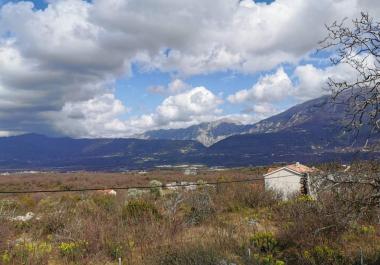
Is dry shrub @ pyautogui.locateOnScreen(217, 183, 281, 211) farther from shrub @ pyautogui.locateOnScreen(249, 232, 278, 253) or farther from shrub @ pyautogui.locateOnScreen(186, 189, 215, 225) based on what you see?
shrub @ pyautogui.locateOnScreen(249, 232, 278, 253)

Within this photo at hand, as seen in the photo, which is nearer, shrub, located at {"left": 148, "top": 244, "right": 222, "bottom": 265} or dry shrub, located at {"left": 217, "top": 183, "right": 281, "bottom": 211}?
shrub, located at {"left": 148, "top": 244, "right": 222, "bottom": 265}

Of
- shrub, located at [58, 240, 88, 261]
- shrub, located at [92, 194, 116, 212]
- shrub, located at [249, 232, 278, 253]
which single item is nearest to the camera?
shrub, located at [58, 240, 88, 261]

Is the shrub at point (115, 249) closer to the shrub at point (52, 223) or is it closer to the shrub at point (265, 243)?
the shrub at point (265, 243)

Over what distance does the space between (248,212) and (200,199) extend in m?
2.73

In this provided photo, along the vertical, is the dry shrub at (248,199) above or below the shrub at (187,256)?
below

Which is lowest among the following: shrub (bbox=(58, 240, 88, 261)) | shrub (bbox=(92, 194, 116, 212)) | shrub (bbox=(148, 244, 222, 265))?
shrub (bbox=(92, 194, 116, 212))

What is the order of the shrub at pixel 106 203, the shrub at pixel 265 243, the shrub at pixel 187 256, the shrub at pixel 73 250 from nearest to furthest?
the shrub at pixel 187 256 → the shrub at pixel 73 250 → the shrub at pixel 265 243 → the shrub at pixel 106 203

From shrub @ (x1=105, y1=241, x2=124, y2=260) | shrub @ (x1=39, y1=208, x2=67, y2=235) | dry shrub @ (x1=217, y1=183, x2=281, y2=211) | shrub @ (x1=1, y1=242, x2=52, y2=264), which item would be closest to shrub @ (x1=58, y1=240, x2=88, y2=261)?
shrub @ (x1=105, y1=241, x2=124, y2=260)

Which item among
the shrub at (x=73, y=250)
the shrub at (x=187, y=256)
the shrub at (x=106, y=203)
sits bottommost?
the shrub at (x=106, y=203)

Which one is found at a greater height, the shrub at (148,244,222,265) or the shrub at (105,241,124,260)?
the shrub at (148,244,222,265)

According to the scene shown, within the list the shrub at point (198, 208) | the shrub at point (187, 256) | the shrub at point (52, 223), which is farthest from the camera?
the shrub at point (198, 208)

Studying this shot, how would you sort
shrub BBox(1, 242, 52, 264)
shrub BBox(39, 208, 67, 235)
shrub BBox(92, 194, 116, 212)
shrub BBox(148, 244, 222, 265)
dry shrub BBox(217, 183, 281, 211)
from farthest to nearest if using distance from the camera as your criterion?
1. dry shrub BBox(217, 183, 281, 211)
2. shrub BBox(92, 194, 116, 212)
3. shrub BBox(39, 208, 67, 235)
4. shrub BBox(1, 242, 52, 264)
5. shrub BBox(148, 244, 222, 265)

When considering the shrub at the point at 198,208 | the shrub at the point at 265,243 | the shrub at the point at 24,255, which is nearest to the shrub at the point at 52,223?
the shrub at the point at 198,208

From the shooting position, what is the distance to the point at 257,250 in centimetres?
1391
